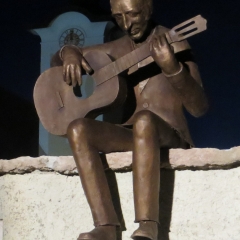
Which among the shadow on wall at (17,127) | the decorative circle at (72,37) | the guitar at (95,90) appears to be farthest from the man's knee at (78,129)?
the decorative circle at (72,37)

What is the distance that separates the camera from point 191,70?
183 centimetres

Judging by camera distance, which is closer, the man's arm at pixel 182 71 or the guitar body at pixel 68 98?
the man's arm at pixel 182 71

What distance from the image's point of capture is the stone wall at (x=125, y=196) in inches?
67.6

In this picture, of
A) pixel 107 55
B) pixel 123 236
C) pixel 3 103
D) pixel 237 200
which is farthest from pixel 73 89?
pixel 3 103

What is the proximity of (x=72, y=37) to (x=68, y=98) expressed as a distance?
3188 mm

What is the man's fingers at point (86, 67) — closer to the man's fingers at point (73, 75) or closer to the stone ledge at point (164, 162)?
the man's fingers at point (73, 75)

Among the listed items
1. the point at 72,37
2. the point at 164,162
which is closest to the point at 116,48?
the point at 164,162

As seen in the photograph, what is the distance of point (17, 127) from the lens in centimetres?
499

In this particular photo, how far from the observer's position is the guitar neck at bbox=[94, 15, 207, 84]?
5.70 ft

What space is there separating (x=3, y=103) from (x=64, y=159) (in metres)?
3.09

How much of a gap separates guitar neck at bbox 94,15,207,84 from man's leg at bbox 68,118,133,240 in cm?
15

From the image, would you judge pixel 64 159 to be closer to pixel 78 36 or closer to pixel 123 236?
pixel 123 236

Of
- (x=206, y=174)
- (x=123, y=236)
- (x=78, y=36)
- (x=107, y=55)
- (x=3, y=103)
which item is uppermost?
(x=78, y=36)

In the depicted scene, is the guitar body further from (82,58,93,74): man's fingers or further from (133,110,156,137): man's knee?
(133,110,156,137): man's knee
